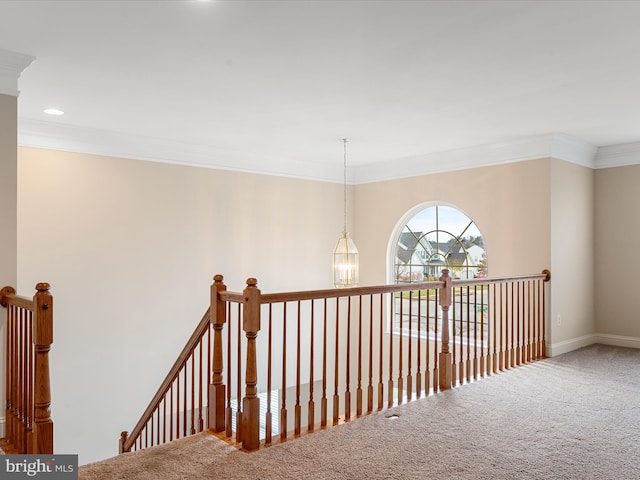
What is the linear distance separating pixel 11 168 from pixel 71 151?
5.88 feet

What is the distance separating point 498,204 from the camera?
5727 mm

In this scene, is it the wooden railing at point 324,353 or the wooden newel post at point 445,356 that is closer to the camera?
the wooden railing at point 324,353

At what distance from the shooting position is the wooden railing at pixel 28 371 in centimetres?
242

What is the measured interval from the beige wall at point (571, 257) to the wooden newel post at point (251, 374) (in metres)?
3.68

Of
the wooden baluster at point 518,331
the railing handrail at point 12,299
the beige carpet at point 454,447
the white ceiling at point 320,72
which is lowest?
the beige carpet at point 454,447

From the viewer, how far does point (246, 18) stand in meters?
2.58

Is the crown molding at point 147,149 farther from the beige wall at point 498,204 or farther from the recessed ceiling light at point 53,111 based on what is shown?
the beige wall at point 498,204

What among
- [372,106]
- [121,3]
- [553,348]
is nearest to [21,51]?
[121,3]

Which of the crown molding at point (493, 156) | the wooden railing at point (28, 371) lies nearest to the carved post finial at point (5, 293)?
the wooden railing at point (28, 371)

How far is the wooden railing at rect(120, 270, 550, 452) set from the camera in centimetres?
304

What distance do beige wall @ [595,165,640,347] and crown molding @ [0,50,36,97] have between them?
5787 millimetres

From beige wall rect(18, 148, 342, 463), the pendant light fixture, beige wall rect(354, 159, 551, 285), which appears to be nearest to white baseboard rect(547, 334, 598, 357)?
beige wall rect(354, 159, 551, 285)

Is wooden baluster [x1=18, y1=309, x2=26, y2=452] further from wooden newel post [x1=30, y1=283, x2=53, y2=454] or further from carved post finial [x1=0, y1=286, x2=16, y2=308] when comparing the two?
wooden newel post [x1=30, y1=283, x2=53, y2=454]

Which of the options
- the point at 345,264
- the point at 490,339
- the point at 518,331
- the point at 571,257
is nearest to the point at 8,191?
the point at 345,264
